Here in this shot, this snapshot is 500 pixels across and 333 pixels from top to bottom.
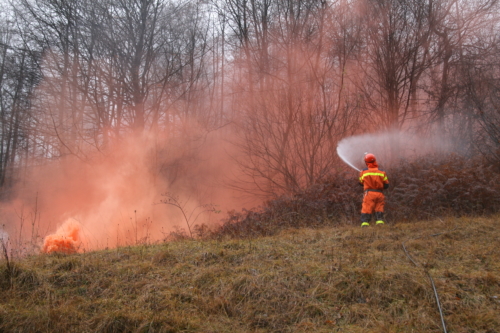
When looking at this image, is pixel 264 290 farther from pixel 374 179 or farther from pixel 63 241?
pixel 63 241

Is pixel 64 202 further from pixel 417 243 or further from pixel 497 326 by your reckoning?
pixel 497 326

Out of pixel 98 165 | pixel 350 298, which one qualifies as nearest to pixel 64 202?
pixel 98 165

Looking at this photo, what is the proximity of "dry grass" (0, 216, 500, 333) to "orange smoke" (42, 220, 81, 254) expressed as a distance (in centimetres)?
342

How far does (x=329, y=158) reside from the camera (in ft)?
45.6

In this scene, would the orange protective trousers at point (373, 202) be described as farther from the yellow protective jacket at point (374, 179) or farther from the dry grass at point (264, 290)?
the dry grass at point (264, 290)

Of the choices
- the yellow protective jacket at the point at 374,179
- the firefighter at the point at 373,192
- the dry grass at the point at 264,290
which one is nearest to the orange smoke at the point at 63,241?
the dry grass at the point at 264,290

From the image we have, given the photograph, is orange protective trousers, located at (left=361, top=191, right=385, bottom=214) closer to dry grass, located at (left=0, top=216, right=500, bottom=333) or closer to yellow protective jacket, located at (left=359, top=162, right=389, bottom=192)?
yellow protective jacket, located at (left=359, top=162, right=389, bottom=192)

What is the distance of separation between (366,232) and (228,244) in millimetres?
2548

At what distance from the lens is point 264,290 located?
168 inches

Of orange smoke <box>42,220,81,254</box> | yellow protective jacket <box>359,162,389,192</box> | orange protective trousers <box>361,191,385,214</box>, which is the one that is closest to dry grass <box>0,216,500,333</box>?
orange protective trousers <box>361,191,385,214</box>

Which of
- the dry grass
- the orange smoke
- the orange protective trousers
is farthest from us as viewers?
the orange smoke

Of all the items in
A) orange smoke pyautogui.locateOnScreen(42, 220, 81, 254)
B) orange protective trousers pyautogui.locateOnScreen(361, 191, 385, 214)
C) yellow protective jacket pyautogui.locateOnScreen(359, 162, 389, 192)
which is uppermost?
yellow protective jacket pyautogui.locateOnScreen(359, 162, 389, 192)

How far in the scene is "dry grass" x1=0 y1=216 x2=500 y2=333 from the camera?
144 inches

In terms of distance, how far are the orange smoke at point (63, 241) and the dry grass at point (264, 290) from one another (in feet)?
11.2
